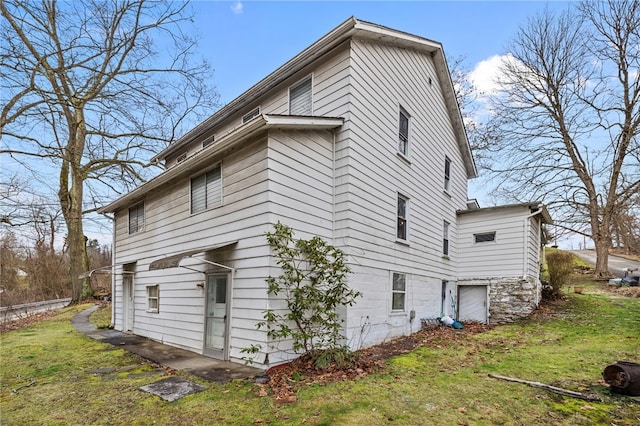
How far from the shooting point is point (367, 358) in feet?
24.2

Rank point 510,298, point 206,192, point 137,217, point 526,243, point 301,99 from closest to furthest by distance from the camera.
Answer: point 206,192 → point 301,99 → point 137,217 → point 526,243 → point 510,298

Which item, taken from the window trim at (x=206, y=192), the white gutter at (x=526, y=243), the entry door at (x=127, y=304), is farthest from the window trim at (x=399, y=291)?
the entry door at (x=127, y=304)

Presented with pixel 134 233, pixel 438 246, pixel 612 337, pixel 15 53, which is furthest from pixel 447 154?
pixel 15 53

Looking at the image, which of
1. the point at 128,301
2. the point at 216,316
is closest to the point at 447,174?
the point at 216,316

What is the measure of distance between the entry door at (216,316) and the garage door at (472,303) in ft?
33.9

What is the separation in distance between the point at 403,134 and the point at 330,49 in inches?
144

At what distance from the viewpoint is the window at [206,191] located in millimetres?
8137

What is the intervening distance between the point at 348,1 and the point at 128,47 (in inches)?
300

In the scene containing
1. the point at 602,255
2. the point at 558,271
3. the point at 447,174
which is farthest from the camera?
the point at 602,255

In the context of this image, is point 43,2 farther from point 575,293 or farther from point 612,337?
point 575,293

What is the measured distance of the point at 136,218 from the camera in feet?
39.1

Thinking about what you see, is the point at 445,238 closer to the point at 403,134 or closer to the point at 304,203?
the point at 403,134

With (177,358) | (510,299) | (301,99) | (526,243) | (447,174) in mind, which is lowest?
(177,358)

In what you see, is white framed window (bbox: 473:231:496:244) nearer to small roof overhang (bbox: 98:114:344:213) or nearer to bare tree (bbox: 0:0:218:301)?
small roof overhang (bbox: 98:114:344:213)
